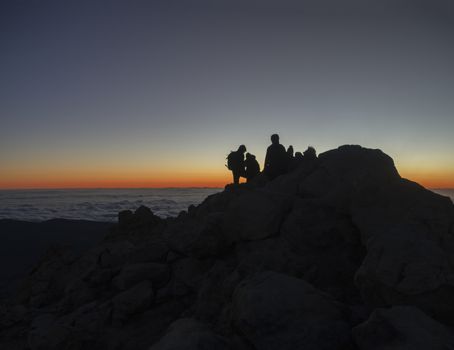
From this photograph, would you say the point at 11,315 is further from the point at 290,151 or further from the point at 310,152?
the point at 310,152

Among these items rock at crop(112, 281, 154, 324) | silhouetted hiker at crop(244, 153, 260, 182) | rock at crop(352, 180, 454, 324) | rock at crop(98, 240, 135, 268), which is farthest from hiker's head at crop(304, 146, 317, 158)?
rock at crop(112, 281, 154, 324)

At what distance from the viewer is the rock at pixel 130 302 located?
7652 mm

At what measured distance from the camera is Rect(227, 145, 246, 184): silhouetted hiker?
1636cm

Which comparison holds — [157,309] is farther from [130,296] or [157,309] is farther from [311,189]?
[311,189]

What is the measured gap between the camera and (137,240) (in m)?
13.1

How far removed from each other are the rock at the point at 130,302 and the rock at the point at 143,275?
1.25 ft

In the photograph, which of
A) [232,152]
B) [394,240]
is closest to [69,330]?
[394,240]

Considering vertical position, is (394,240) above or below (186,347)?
above

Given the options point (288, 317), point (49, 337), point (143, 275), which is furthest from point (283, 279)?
point (49, 337)

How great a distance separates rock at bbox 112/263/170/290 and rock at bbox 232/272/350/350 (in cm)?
397

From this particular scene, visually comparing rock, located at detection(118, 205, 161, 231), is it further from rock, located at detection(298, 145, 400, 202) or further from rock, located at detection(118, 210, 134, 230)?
rock, located at detection(298, 145, 400, 202)

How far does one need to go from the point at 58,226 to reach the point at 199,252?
25.2 meters

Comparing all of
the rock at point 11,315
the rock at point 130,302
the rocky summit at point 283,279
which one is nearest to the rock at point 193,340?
the rocky summit at point 283,279

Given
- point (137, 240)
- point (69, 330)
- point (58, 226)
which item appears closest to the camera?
point (69, 330)
